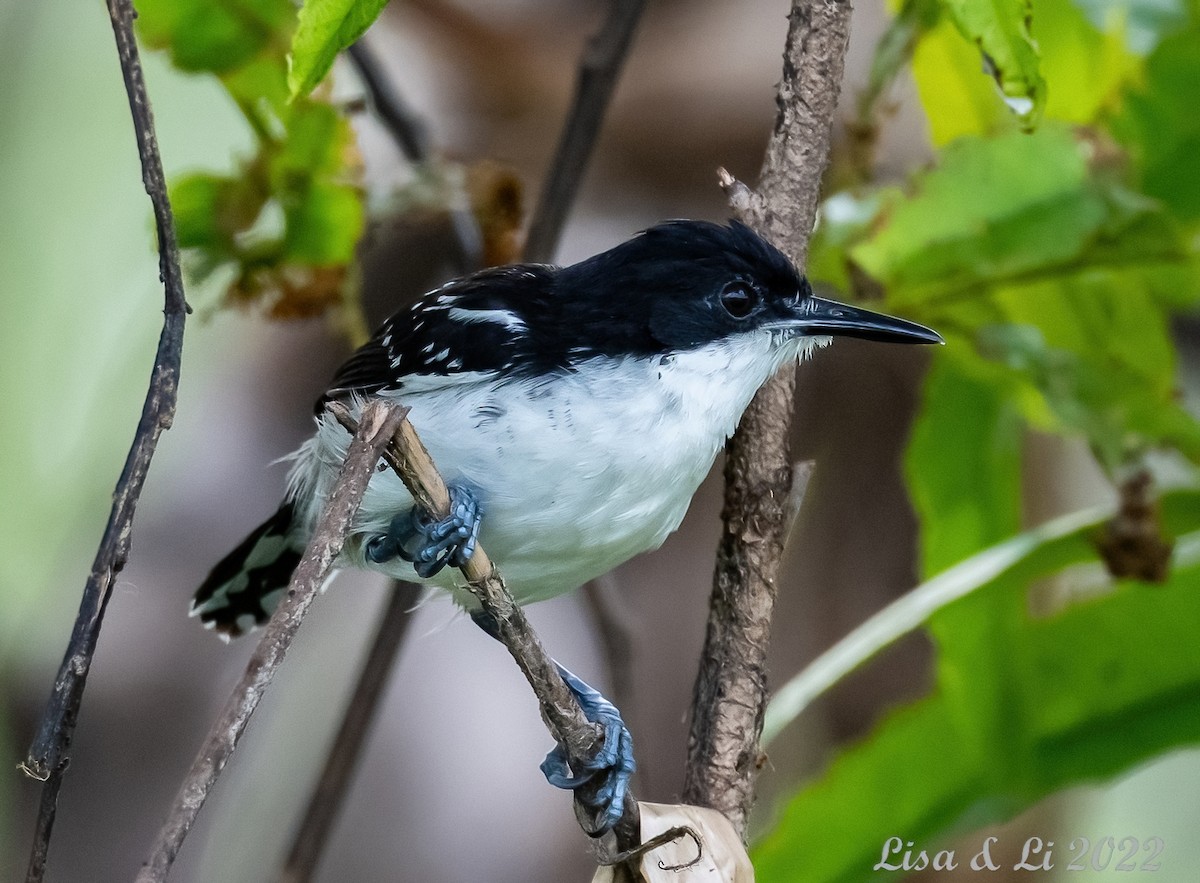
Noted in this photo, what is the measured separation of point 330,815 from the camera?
2.54 m

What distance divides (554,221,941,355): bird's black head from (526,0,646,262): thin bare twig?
2.26ft

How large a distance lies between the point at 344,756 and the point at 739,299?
4.40ft

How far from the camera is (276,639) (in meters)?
0.94

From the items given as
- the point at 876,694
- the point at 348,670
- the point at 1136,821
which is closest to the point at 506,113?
the point at 348,670

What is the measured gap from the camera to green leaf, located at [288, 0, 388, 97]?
53.0 inches

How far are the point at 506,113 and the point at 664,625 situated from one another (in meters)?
1.57

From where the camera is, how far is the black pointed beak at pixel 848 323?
5.80ft

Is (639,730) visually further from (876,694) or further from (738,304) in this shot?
(738,304)

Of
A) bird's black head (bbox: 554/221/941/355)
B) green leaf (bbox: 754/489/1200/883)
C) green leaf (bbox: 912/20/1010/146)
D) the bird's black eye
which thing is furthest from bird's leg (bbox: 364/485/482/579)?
green leaf (bbox: 912/20/1010/146)

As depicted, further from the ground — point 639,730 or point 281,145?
Answer: point 281,145

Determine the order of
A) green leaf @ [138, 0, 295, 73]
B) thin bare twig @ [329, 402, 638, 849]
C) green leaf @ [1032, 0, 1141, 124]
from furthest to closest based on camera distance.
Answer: green leaf @ [1032, 0, 1141, 124], green leaf @ [138, 0, 295, 73], thin bare twig @ [329, 402, 638, 849]

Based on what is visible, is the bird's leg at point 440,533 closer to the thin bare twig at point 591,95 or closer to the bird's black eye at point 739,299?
the bird's black eye at point 739,299

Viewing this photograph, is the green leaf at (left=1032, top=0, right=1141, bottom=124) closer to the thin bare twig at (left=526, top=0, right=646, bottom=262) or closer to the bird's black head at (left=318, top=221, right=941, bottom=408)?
the thin bare twig at (left=526, top=0, right=646, bottom=262)

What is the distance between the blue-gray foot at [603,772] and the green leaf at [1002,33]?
2.92 feet
